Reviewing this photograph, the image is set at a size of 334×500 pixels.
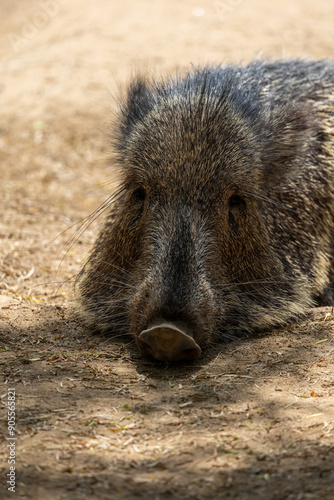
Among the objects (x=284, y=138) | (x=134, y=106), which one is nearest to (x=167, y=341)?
(x=284, y=138)

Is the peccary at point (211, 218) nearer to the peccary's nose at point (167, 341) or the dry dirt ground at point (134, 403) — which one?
the peccary's nose at point (167, 341)

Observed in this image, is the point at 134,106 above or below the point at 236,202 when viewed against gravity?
above

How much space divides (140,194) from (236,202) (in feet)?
2.79

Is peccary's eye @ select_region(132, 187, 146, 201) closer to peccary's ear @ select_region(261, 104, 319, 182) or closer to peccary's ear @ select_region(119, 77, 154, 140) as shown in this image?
peccary's ear @ select_region(119, 77, 154, 140)

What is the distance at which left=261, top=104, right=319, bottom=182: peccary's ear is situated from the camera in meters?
5.63

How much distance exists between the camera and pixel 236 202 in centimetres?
544

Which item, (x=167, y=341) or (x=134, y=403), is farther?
(x=167, y=341)

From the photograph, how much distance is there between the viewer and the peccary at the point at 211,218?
484 cm

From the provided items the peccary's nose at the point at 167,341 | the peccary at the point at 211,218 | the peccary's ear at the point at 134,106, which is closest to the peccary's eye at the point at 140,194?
the peccary at the point at 211,218

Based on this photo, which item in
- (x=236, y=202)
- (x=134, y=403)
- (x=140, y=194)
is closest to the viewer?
(x=134, y=403)

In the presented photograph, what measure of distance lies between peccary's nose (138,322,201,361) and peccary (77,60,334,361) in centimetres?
4

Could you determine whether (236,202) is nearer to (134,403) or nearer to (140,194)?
(140,194)

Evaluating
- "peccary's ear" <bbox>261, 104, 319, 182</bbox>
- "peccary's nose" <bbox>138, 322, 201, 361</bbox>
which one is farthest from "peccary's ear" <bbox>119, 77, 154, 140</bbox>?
"peccary's nose" <bbox>138, 322, 201, 361</bbox>

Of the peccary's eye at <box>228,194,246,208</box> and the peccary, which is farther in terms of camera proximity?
the peccary's eye at <box>228,194,246,208</box>
